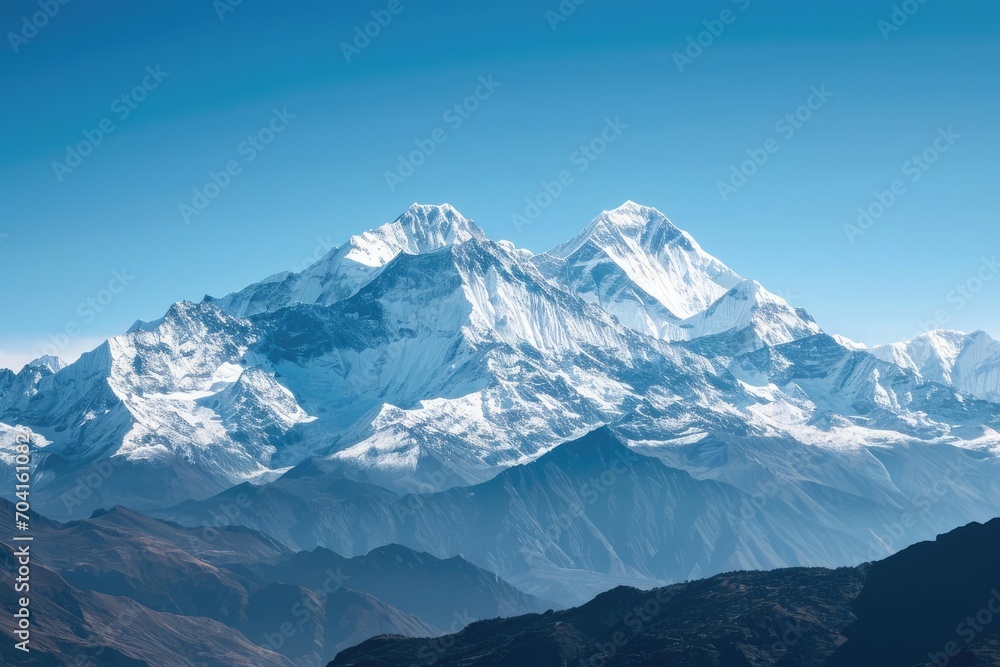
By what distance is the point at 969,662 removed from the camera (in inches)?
7677
